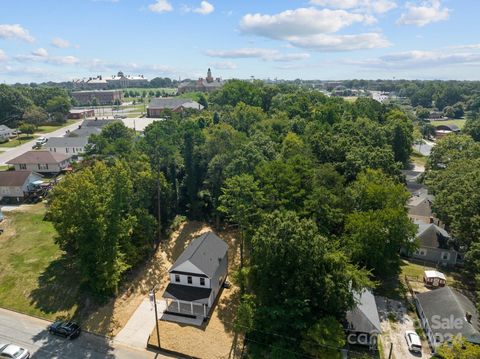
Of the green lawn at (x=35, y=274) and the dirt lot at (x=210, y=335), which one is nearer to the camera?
the dirt lot at (x=210, y=335)

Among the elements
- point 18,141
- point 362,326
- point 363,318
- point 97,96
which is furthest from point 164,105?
point 362,326

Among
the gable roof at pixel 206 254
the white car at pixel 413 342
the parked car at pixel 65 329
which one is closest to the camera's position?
the white car at pixel 413 342

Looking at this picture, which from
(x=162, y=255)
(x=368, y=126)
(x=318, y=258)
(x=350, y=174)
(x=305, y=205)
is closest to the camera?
(x=318, y=258)

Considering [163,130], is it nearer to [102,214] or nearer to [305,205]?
[102,214]

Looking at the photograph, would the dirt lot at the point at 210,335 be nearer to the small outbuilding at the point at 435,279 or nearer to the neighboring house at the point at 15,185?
the small outbuilding at the point at 435,279

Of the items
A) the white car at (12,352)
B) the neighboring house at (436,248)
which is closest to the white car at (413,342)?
the neighboring house at (436,248)

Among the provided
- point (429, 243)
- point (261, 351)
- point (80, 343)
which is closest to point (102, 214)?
point (80, 343)
